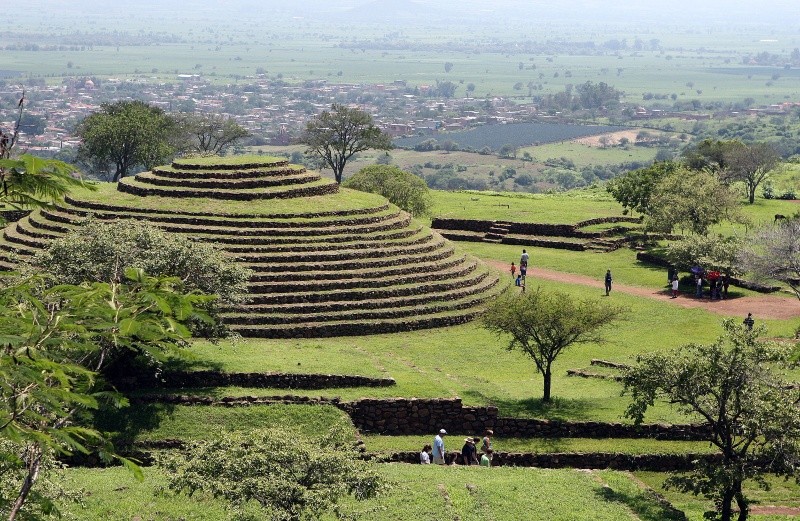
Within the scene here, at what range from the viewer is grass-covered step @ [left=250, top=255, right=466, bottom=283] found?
38.7 meters

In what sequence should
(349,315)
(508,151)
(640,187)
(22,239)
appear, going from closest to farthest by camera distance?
(349,315) → (22,239) → (640,187) → (508,151)

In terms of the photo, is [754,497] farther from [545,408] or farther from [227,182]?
[227,182]

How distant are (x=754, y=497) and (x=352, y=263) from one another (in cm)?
1781

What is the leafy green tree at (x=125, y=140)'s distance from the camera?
71375mm

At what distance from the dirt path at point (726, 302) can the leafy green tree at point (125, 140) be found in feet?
108

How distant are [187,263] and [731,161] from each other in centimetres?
4552

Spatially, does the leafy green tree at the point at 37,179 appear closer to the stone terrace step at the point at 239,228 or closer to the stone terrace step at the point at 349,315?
the stone terrace step at the point at 349,315

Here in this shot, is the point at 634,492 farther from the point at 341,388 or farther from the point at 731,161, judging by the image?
the point at 731,161

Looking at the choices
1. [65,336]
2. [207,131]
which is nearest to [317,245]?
[65,336]

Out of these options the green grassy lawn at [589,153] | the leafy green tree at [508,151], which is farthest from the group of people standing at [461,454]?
the leafy green tree at [508,151]

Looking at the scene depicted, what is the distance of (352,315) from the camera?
125ft

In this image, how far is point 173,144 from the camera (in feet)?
273

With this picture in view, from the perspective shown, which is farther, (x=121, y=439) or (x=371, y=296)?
(x=371, y=296)

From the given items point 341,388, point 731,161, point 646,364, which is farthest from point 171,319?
point 731,161
